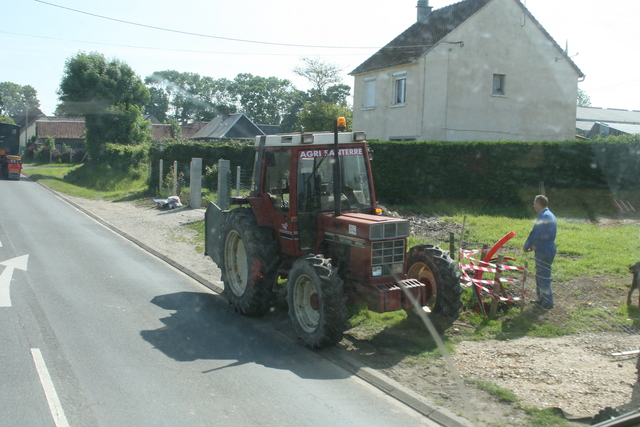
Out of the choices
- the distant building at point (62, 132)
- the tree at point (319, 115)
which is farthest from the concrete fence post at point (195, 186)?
the distant building at point (62, 132)

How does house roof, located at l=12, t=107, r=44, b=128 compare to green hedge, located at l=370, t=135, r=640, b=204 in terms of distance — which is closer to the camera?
green hedge, located at l=370, t=135, r=640, b=204

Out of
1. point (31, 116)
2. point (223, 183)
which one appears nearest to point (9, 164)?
point (223, 183)

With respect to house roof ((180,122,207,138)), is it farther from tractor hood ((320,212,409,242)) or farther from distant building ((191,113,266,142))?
tractor hood ((320,212,409,242))

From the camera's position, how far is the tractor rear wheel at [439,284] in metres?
7.16

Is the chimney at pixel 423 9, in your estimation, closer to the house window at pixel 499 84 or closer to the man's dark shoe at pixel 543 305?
the house window at pixel 499 84

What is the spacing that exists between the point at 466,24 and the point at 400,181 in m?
9.38

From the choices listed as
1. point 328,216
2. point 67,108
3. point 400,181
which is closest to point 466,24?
point 400,181

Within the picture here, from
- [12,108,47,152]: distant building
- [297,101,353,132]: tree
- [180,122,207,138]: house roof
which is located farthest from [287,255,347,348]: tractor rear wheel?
[12,108,47,152]: distant building

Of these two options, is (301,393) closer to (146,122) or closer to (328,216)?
(328,216)

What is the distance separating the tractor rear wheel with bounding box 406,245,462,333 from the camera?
7164 mm

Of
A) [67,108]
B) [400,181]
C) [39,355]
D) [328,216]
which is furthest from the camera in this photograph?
[67,108]

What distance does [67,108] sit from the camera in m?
40.0

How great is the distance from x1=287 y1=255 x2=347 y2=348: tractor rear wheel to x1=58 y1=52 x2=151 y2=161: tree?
35.1m

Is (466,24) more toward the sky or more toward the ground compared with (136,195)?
more toward the sky
